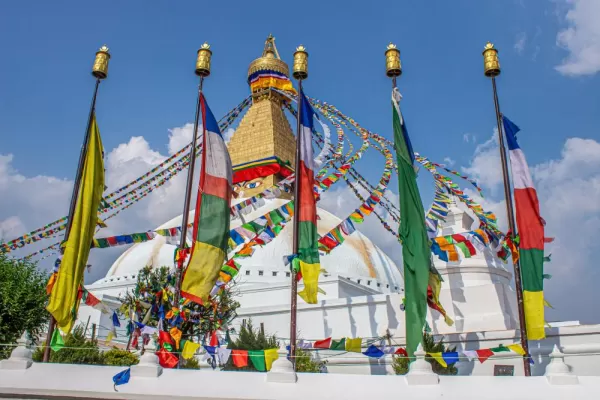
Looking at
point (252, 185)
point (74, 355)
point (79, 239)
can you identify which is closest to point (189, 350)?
point (79, 239)

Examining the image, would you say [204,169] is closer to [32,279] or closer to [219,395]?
[219,395]

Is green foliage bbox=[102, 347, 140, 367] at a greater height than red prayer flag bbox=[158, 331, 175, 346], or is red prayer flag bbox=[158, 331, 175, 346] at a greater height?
red prayer flag bbox=[158, 331, 175, 346]

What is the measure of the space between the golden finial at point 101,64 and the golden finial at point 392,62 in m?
6.86

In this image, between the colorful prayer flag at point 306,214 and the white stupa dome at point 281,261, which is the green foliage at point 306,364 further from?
the white stupa dome at point 281,261

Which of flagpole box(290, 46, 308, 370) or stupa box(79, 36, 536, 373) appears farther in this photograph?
stupa box(79, 36, 536, 373)

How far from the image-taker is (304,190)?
11102 millimetres

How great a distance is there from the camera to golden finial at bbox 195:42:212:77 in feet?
43.1

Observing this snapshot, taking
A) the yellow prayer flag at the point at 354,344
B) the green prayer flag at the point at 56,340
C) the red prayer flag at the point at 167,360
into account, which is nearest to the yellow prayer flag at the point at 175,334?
the red prayer flag at the point at 167,360

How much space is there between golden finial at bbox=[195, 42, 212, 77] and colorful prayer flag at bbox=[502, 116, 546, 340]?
23.6 ft

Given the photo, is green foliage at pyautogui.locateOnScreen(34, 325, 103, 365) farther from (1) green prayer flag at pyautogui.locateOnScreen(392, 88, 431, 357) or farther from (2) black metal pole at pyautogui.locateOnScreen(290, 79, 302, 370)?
(1) green prayer flag at pyautogui.locateOnScreen(392, 88, 431, 357)

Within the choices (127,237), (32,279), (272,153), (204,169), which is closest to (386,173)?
(204,169)

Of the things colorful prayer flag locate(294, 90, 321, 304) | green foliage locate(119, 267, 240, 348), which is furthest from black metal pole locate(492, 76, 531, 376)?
green foliage locate(119, 267, 240, 348)

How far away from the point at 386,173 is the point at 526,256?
5350 mm

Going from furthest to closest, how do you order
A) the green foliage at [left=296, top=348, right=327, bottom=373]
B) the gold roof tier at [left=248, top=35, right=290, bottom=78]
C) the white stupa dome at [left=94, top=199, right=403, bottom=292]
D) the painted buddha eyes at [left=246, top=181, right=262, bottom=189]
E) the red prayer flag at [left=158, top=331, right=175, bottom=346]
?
the gold roof tier at [left=248, top=35, right=290, bottom=78] → the painted buddha eyes at [left=246, top=181, right=262, bottom=189] → the white stupa dome at [left=94, top=199, right=403, bottom=292] → the green foliage at [left=296, top=348, right=327, bottom=373] → the red prayer flag at [left=158, top=331, right=175, bottom=346]
